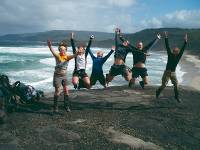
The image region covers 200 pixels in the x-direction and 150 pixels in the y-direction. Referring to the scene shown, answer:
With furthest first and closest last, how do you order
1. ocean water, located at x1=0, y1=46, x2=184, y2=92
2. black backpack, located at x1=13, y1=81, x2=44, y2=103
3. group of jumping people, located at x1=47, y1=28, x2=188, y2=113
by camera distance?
ocean water, located at x1=0, y1=46, x2=184, y2=92, group of jumping people, located at x1=47, y1=28, x2=188, y2=113, black backpack, located at x1=13, y1=81, x2=44, y2=103

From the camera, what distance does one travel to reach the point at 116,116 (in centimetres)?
1276

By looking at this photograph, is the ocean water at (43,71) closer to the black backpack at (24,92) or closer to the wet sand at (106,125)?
the wet sand at (106,125)

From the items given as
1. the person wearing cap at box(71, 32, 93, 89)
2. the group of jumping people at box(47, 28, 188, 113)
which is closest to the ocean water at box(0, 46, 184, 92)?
the group of jumping people at box(47, 28, 188, 113)

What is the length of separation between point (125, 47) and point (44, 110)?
4.09 m

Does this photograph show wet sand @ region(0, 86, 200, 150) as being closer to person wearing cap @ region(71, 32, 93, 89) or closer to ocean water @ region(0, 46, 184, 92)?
person wearing cap @ region(71, 32, 93, 89)

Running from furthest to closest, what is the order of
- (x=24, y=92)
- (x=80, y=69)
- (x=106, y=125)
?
(x=80, y=69)
(x=24, y=92)
(x=106, y=125)

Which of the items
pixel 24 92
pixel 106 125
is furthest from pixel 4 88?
pixel 106 125

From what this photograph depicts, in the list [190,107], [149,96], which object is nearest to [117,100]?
[149,96]

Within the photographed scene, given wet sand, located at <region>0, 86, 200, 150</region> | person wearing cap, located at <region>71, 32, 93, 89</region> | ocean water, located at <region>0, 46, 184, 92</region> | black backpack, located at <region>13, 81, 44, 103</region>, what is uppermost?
person wearing cap, located at <region>71, 32, 93, 89</region>

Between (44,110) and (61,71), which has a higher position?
(61,71)

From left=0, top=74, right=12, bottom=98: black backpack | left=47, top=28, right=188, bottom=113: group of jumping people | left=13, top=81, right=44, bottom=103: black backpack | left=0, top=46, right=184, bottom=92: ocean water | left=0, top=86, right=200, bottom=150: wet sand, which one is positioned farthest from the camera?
left=0, top=46, right=184, bottom=92: ocean water

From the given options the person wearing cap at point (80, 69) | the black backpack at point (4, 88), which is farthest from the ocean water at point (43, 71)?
the black backpack at point (4, 88)

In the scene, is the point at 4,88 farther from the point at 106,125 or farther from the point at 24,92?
the point at 106,125

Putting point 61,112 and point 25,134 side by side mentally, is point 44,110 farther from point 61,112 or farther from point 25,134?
point 25,134
